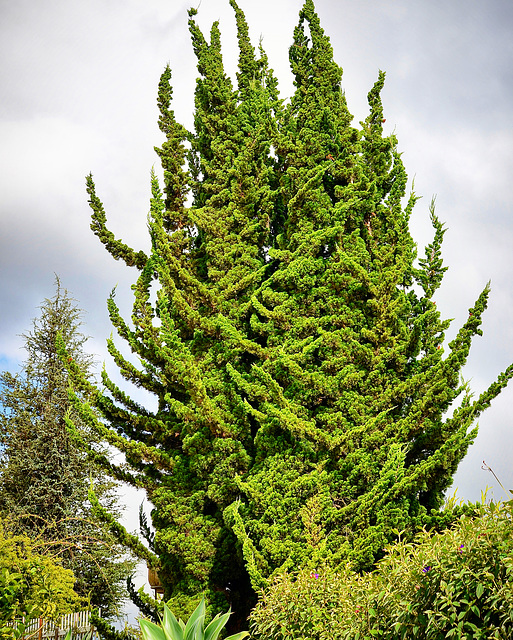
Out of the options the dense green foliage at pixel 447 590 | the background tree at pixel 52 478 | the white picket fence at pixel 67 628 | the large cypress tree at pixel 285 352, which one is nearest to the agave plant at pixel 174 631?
the dense green foliage at pixel 447 590

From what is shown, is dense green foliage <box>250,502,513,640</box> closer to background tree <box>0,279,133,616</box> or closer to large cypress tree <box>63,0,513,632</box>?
large cypress tree <box>63,0,513,632</box>

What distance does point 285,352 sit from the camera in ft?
25.8

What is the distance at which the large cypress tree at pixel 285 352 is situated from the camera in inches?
281

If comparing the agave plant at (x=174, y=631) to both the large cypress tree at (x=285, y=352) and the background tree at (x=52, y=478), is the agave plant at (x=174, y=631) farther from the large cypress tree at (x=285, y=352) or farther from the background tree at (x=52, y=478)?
the background tree at (x=52, y=478)

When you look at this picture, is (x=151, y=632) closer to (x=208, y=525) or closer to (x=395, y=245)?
(x=208, y=525)

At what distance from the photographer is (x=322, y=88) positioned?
9.54 meters

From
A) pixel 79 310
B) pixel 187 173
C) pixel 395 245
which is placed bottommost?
pixel 395 245

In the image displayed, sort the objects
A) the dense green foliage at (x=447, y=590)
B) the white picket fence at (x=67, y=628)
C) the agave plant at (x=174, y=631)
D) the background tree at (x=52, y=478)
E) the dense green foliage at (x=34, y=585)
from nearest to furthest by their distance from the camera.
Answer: the dense green foliage at (x=447, y=590)
the agave plant at (x=174, y=631)
the dense green foliage at (x=34, y=585)
the white picket fence at (x=67, y=628)
the background tree at (x=52, y=478)

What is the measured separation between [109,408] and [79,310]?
9.90 m

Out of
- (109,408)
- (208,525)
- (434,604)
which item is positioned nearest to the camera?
(434,604)

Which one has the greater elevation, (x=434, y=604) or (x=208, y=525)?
(x=208, y=525)

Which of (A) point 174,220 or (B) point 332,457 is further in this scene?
(A) point 174,220

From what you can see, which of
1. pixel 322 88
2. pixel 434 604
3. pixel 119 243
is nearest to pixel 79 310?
pixel 119 243

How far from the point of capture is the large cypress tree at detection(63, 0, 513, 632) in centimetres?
713
